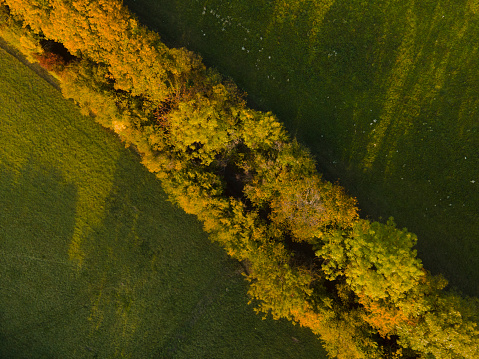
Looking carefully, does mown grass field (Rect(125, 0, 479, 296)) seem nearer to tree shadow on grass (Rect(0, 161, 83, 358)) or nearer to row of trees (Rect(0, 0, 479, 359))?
row of trees (Rect(0, 0, 479, 359))

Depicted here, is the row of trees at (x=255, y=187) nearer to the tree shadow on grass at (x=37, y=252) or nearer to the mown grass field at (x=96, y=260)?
the mown grass field at (x=96, y=260)

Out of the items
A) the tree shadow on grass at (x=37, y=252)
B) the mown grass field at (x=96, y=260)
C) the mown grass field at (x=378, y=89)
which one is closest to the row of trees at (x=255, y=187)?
the mown grass field at (x=378, y=89)

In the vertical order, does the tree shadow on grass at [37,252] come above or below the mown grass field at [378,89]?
below

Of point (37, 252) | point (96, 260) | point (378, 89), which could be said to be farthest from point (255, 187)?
point (37, 252)

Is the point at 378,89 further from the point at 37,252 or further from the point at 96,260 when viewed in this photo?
the point at 37,252

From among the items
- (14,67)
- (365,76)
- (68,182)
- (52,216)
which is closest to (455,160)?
(365,76)

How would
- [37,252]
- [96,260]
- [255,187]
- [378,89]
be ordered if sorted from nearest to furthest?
[255,187] → [378,89] → [96,260] → [37,252]

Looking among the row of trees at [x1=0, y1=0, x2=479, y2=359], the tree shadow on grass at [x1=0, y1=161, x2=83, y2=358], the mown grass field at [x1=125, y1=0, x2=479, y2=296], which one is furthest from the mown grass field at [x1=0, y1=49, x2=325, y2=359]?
the mown grass field at [x1=125, y1=0, x2=479, y2=296]
